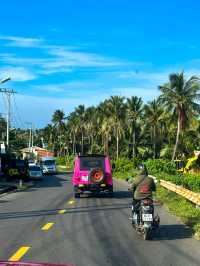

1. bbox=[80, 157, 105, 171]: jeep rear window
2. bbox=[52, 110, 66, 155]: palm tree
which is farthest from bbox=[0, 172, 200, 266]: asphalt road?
bbox=[52, 110, 66, 155]: palm tree

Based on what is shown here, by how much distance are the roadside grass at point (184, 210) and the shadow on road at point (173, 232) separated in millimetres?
194

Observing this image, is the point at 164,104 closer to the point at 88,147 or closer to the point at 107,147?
the point at 107,147

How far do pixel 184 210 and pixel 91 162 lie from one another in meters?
10.1

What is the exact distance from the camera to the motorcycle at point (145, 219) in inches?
492

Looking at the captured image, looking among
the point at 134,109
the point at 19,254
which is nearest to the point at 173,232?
the point at 19,254

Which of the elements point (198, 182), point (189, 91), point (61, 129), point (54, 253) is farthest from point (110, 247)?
point (61, 129)

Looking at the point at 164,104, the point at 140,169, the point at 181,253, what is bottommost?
the point at 181,253

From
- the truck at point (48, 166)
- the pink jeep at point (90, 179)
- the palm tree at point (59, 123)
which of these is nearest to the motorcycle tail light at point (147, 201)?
the pink jeep at point (90, 179)

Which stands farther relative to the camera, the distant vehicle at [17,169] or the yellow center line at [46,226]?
the distant vehicle at [17,169]

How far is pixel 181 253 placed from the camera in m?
10.8

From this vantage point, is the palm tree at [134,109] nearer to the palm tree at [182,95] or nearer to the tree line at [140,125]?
the tree line at [140,125]

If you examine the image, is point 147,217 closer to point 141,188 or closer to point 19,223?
point 141,188

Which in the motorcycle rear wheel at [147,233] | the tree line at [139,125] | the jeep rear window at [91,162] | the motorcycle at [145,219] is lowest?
the motorcycle rear wheel at [147,233]

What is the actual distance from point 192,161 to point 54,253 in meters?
48.9
